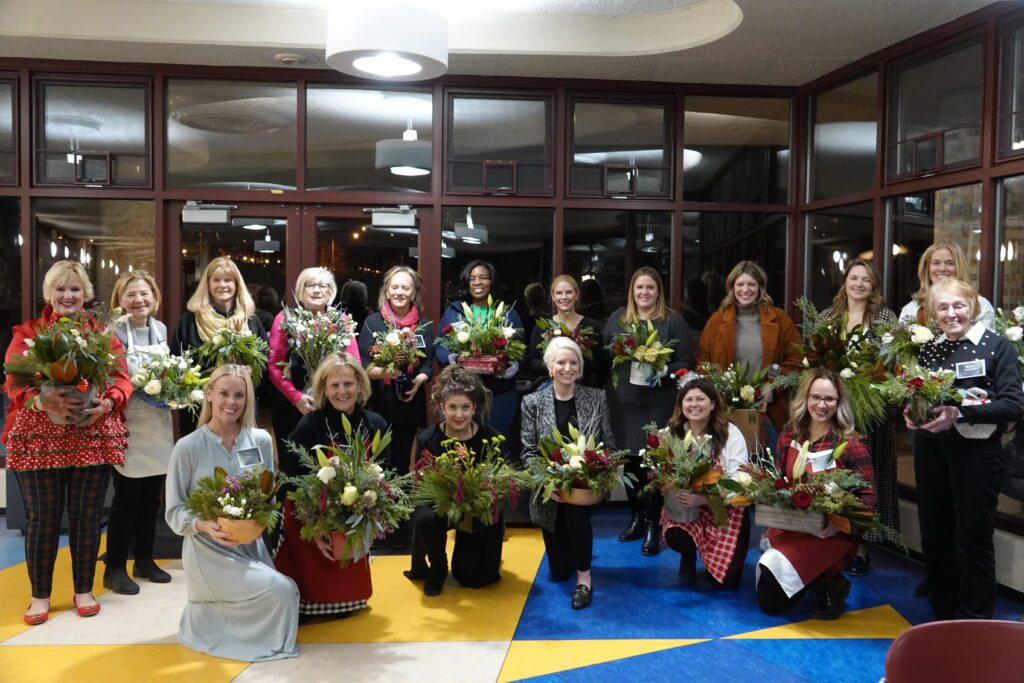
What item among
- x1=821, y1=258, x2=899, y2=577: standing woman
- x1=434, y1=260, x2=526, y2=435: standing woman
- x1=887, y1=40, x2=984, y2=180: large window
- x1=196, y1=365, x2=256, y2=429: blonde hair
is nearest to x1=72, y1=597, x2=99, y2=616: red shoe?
x1=196, y1=365, x2=256, y2=429: blonde hair

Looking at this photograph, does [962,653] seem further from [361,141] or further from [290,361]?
[361,141]

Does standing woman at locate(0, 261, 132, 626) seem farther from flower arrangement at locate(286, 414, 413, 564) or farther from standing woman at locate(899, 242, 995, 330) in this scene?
standing woman at locate(899, 242, 995, 330)

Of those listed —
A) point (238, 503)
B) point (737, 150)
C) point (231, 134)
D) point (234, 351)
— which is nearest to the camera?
point (238, 503)

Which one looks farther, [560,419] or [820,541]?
[560,419]

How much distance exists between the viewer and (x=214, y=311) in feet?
15.1

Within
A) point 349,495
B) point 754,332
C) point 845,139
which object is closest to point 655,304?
point 754,332

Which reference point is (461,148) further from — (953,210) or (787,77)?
(953,210)

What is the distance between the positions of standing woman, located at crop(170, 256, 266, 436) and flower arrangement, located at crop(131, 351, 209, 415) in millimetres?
356

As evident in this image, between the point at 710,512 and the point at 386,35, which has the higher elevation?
the point at 386,35

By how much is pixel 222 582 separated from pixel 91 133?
3873mm

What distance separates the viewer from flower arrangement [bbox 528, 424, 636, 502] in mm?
3975

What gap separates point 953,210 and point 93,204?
18.9 ft

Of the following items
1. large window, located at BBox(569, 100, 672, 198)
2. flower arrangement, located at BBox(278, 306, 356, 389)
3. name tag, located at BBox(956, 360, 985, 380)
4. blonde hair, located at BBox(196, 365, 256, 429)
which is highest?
large window, located at BBox(569, 100, 672, 198)

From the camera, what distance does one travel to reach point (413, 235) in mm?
5992
